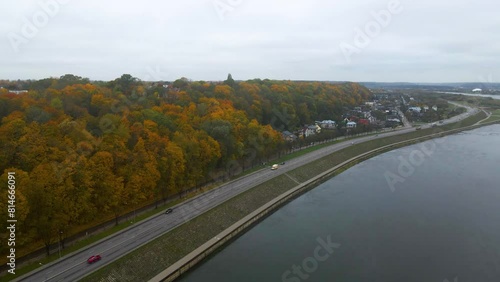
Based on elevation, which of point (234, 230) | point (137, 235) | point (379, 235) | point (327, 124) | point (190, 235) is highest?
point (327, 124)

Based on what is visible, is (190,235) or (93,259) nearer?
(93,259)

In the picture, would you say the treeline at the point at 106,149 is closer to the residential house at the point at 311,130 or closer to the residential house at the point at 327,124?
the residential house at the point at 311,130

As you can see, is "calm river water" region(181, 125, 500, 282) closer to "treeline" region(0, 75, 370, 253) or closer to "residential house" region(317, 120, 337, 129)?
"treeline" region(0, 75, 370, 253)

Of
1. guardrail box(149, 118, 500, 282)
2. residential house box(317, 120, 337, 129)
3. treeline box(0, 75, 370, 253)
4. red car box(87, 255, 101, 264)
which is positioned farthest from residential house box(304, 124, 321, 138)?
red car box(87, 255, 101, 264)

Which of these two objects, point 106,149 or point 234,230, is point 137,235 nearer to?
point 234,230

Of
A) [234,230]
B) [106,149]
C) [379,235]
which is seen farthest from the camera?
[234,230]

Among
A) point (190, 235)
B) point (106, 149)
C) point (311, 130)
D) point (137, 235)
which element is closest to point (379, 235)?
point (190, 235)
